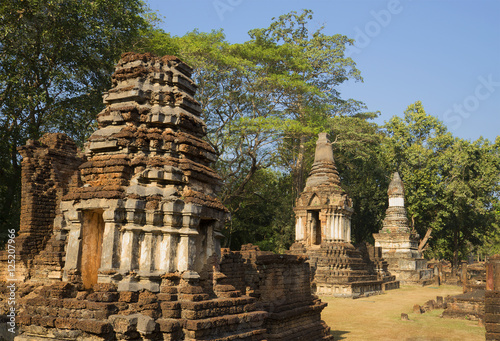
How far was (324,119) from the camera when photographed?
27797 millimetres

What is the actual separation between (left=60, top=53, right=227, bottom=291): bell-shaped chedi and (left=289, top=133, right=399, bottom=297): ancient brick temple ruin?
42.5 ft

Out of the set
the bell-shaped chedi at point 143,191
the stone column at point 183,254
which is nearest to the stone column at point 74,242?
the bell-shaped chedi at point 143,191

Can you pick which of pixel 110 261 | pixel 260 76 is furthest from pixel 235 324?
pixel 260 76

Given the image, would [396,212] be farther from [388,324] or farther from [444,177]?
[388,324]

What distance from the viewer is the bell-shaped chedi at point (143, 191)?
623 cm

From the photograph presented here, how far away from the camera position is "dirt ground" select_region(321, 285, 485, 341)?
10727 mm

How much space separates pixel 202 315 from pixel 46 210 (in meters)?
7.45

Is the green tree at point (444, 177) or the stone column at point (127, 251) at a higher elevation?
the green tree at point (444, 177)

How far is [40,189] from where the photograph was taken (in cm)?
1130

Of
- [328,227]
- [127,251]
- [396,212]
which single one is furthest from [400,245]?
[127,251]

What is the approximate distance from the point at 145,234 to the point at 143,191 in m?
0.62

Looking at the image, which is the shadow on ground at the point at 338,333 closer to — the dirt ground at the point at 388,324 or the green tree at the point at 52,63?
the dirt ground at the point at 388,324

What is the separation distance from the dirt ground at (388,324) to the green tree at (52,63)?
38.6 ft

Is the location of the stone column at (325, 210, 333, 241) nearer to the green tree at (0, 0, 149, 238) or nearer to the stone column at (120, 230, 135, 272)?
the green tree at (0, 0, 149, 238)
